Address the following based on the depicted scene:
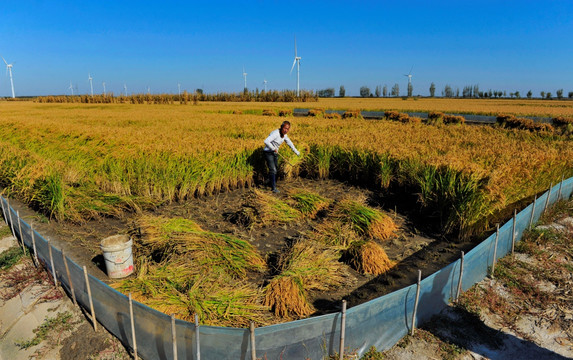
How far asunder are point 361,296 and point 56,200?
17.5 ft

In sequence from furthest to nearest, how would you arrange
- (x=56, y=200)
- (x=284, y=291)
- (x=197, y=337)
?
(x=56, y=200)
(x=284, y=291)
(x=197, y=337)

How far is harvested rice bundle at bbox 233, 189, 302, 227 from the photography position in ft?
19.4

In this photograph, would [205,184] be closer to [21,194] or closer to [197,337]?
[21,194]

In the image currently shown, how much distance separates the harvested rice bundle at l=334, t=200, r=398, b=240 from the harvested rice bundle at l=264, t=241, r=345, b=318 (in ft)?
3.23

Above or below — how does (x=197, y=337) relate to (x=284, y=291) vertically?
above

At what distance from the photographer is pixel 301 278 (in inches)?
161

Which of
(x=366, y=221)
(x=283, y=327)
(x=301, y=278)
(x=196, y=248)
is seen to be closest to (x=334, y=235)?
(x=366, y=221)

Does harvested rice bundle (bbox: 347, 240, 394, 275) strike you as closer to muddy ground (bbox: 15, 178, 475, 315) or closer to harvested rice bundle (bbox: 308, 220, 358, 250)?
muddy ground (bbox: 15, 178, 475, 315)

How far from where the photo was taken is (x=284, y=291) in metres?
3.75

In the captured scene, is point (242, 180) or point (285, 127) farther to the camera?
point (242, 180)

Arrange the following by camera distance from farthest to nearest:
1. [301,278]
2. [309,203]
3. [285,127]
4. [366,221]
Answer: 1. [285,127]
2. [309,203]
3. [366,221]
4. [301,278]

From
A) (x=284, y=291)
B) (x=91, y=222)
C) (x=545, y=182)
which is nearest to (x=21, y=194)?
(x=91, y=222)

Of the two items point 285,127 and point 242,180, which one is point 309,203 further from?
point 242,180

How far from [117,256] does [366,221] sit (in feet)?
11.7
